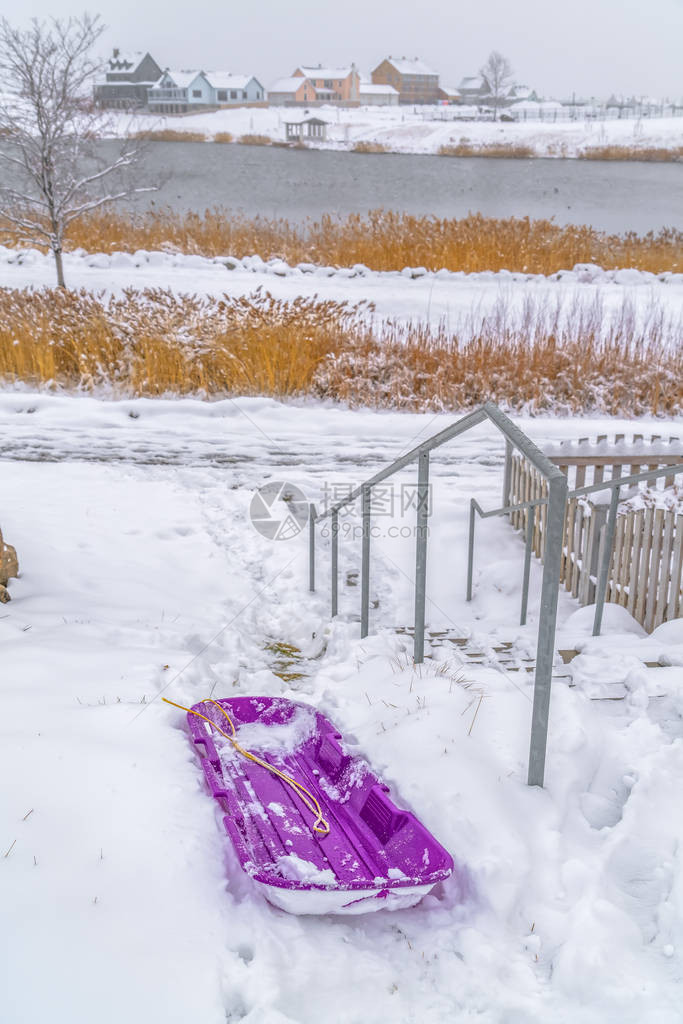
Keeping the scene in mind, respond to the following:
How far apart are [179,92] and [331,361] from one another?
199 ft

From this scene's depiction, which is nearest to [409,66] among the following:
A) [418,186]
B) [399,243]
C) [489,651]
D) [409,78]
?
[409,78]

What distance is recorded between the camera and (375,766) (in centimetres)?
274

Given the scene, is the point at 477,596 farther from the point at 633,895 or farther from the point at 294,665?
the point at 633,895

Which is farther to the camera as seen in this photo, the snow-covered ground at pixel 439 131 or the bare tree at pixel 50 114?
the snow-covered ground at pixel 439 131

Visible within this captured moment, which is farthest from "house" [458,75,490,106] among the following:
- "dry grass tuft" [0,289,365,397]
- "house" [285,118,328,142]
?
"dry grass tuft" [0,289,365,397]

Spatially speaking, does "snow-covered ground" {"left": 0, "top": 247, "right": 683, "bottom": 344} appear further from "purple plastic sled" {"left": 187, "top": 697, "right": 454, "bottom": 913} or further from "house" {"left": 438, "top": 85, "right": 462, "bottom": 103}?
"house" {"left": 438, "top": 85, "right": 462, "bottom": 103}

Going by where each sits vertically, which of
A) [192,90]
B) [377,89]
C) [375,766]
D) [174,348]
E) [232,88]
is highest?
[377,89]

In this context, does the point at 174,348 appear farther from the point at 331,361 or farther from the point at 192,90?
the point at 192,90

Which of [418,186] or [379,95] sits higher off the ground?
[379,95]

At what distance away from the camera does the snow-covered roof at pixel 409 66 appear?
254 ft

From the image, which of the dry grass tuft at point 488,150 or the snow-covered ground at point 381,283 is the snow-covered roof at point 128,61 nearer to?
the dry grass tuft at point 488,150

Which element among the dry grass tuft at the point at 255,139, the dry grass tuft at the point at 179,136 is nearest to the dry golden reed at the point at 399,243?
the dry grass tuft at the point at 179,136

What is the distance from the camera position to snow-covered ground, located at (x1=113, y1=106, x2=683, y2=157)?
1555 inches

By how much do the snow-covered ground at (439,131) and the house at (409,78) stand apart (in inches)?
961
